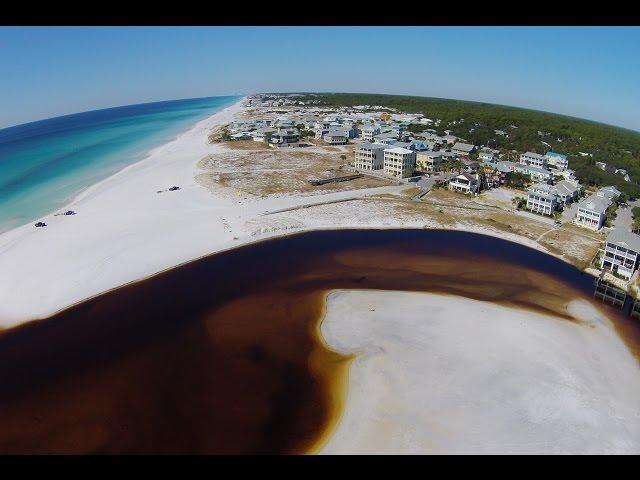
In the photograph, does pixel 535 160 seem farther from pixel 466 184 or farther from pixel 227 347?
pixel 227 347

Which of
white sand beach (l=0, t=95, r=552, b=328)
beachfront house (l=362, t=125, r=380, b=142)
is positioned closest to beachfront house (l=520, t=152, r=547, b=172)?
white sand beach (l=0, t=95, r=552, b=328)

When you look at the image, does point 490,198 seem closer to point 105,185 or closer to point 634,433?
point 634,433

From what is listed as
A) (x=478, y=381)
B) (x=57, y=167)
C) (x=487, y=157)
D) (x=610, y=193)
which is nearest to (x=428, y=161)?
(x=487, y=157)

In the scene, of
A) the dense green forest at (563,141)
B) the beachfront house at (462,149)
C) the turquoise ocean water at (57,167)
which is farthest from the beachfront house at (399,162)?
the turquoise ocean water at (57,167)

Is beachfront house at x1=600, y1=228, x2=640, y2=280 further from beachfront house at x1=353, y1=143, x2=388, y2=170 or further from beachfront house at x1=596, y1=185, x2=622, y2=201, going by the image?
beachfront house at x1=353, y1=143, x2=388, y2=170

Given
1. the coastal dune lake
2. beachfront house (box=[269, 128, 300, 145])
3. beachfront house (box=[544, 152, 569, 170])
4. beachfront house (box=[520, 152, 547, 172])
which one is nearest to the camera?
the coastal dune lake
